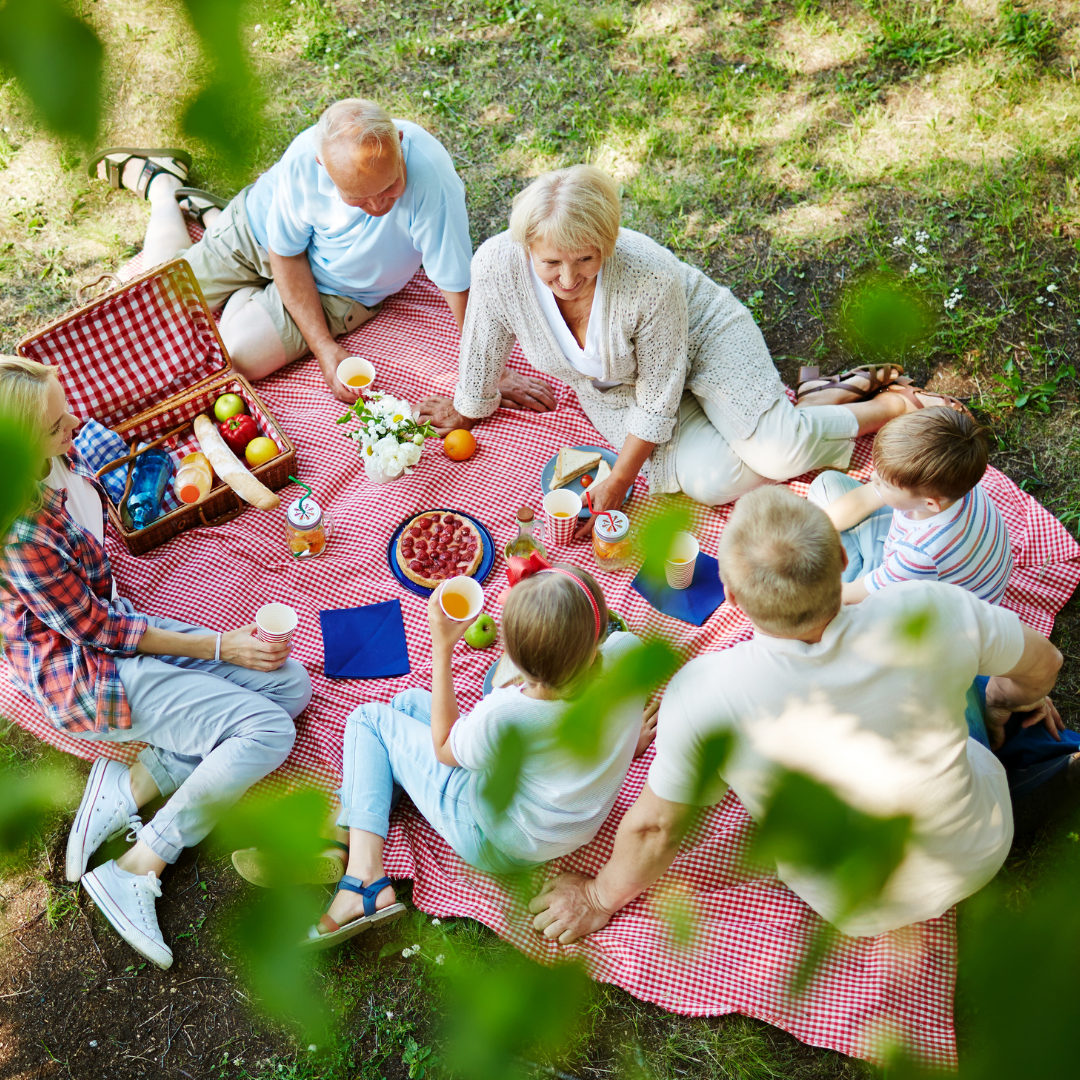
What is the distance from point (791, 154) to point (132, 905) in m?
4.62

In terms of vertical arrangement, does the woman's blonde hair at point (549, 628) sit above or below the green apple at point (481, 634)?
above

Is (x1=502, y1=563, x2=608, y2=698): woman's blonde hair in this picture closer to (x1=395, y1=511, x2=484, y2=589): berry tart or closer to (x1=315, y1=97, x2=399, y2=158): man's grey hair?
(x1=395, y1=511, x2=484, y2=589): berry tart

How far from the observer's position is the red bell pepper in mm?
3750

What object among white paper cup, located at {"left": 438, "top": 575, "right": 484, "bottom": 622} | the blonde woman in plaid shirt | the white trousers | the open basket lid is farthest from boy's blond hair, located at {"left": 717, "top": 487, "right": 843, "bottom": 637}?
the open basket lid

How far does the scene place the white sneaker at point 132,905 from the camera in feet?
9.46

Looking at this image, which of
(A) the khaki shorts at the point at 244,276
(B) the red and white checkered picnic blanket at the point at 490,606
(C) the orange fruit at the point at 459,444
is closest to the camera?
(B) the red and white checkered picnic blanket at the point at 490,606

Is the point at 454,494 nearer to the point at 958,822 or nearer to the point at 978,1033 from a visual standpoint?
the point at 958,822

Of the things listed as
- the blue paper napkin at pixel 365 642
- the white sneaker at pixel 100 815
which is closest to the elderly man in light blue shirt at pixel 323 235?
the blue paper napkin at pixel 365 642

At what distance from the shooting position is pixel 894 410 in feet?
12.3

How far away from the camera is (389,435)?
141 inches

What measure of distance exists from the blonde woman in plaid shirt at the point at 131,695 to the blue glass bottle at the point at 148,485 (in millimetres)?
290

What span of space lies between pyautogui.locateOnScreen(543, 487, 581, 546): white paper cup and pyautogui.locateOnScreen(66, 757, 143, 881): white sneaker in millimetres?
1760

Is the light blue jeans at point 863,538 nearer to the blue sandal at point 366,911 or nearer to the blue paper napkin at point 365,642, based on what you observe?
the blue paper napkin at point 365,642

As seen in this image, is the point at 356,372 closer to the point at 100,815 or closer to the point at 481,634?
the point at 481,634
